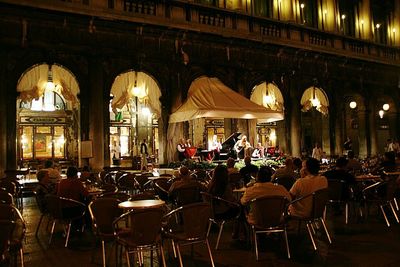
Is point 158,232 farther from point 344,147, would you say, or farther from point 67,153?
point 344,147

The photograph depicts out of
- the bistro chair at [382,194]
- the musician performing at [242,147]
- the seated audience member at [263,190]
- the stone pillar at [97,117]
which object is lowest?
the bistro chair at [382,194]

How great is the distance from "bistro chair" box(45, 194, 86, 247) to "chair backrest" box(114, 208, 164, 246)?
218 cm

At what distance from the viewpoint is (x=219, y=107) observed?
12.6 m

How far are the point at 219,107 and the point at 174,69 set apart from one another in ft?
13.6

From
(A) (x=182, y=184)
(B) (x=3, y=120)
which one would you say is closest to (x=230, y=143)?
(B) (x=3, y=120)

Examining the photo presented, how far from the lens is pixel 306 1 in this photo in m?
20.5

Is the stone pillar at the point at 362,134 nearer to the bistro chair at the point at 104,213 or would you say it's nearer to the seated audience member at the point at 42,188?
the seated audience member at the point at 42,188

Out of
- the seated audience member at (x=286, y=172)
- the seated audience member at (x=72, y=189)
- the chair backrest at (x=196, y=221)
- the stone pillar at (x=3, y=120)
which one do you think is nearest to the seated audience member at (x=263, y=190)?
the chair backrest at (x=196, y=221)

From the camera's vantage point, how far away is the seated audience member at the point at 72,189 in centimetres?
712

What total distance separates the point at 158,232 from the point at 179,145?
10516 millimetres

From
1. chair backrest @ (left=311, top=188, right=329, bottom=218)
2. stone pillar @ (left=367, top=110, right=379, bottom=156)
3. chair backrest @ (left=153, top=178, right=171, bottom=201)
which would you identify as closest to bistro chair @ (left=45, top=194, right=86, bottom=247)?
chair backrest @ (left=153, top=178, right=171, bottom=201)

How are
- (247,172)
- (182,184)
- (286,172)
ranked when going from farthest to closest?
1. (247,172)
2. (286,172)
3. (182,184)

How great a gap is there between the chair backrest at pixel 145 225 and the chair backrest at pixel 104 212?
790 millimetres

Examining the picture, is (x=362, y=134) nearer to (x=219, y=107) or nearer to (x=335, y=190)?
(x=219, y=107)
